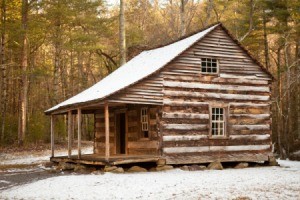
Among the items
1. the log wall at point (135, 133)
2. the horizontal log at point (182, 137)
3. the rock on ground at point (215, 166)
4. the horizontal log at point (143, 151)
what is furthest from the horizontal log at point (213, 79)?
the rock on ground at point (215, 166)

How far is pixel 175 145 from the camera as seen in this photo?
63.2ft

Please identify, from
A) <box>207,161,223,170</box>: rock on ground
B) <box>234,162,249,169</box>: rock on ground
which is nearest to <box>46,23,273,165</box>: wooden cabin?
<box>234,162,249,169</box>: rock on ground

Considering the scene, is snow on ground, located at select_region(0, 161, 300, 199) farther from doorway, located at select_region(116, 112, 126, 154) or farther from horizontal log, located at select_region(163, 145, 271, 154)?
doorway, located at select_region(116, 112, 126, 154)

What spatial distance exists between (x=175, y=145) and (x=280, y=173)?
4664mm

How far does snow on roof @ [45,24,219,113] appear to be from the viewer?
19.0 metres

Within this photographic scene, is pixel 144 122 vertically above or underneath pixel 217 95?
underneath

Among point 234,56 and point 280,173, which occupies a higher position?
point 234,56

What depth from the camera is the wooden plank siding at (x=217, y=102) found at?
19359 mm

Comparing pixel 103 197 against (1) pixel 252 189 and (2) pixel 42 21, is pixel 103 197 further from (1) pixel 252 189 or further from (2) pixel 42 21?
(2) pixel 42 21

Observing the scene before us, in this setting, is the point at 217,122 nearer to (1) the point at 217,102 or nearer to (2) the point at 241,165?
(1) the point at 217,102

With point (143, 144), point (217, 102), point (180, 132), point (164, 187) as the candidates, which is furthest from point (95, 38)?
point (164, 187)

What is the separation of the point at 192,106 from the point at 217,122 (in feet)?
5.60

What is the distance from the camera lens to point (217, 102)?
67.7 ft

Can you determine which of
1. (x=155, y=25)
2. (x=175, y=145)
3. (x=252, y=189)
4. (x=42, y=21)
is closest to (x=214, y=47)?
(x=175, y=145)
